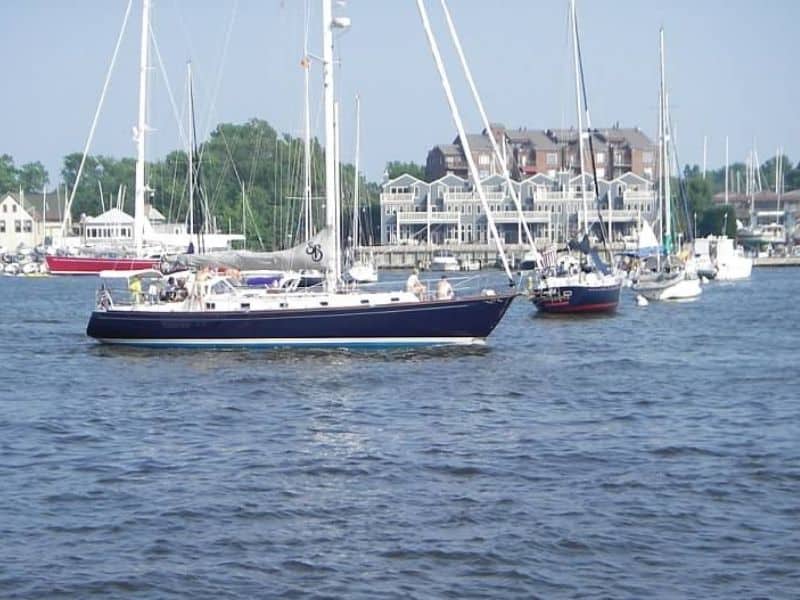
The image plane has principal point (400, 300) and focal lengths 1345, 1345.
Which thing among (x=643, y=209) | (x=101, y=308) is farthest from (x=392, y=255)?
(x=101, y=308)

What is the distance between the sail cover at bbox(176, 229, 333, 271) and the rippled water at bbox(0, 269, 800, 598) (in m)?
3.17

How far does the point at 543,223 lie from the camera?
148 meters

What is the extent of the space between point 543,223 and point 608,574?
132 m

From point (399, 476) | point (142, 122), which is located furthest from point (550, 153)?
point (399, 476)

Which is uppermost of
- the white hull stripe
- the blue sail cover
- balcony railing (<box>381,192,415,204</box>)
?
balcony railing (<box>381,192,415,204</box>)

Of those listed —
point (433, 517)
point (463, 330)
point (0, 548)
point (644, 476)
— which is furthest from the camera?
point (463, 330)

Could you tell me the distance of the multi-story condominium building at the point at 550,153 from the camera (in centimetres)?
16350

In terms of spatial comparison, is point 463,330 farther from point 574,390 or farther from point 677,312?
point 677,312

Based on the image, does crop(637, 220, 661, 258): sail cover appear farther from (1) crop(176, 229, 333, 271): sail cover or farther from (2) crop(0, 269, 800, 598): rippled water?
(1) crop(176, 229, 333, 271): sail cover

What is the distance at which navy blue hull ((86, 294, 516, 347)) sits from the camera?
38219 mm

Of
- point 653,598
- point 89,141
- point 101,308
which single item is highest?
point 89,141

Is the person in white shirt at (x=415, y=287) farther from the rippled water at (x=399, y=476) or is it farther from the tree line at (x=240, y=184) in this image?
the tree line at (x=240, y=184)

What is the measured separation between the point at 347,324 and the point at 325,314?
690 mm

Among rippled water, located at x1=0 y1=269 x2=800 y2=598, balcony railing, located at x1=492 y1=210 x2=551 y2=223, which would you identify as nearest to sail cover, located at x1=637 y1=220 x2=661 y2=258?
rippled water, located at x1=0 y1=269 x2=800 y2=598
